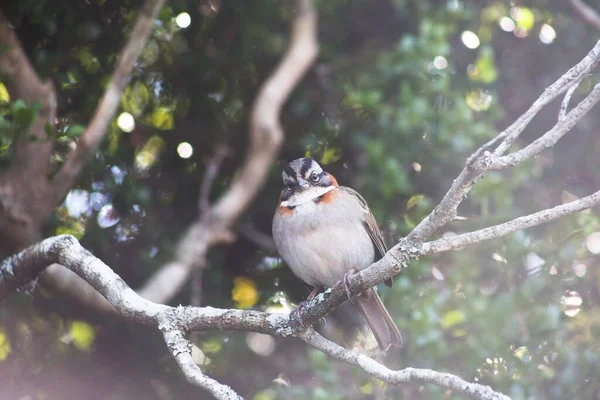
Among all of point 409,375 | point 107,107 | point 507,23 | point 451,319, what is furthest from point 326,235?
point 507,23

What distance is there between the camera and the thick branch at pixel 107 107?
397 centimetres

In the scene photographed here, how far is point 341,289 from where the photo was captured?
9.60 feet

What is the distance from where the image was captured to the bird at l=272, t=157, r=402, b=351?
3.81 meters

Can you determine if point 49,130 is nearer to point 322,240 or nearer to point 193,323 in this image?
point 193,323

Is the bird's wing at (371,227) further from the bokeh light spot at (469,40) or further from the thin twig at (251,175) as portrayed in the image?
the bokeh light spot at (469,40)

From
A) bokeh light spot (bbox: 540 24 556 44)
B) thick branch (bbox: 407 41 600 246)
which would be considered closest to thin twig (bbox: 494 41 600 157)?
thick branch (bbox: 407 41 600 246)

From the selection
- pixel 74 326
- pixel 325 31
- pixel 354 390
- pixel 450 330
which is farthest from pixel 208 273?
pixel 325 31

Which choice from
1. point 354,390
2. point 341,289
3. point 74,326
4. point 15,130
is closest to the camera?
point 341,289

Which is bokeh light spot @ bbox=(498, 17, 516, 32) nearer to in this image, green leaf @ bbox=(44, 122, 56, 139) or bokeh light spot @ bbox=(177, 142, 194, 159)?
bokeh light spot @ bbox=(177, 142, 194, 159)

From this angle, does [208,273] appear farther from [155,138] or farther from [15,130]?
[15,130]

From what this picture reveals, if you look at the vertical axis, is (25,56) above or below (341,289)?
above

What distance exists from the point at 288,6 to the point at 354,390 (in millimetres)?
2446

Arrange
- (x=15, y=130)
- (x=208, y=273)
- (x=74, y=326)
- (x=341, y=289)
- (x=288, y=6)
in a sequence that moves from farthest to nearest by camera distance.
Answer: (x=288, y=6) < (x=208, y=273) < (x=74, y=326) < (x=15, y=130) < (x=341, y=289)

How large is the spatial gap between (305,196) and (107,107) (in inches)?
45.1
